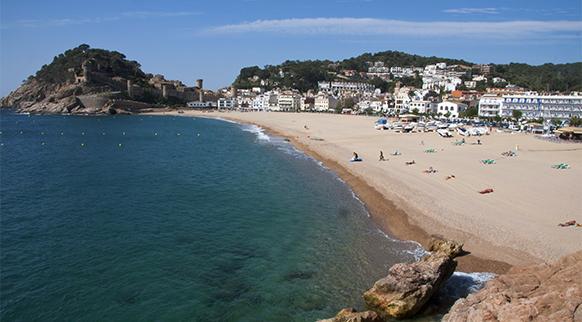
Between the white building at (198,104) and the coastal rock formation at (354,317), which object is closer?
the coastal rock formation at (354,317)

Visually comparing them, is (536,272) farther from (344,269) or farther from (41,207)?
(41,207)

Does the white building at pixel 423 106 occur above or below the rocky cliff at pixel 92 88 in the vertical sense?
below

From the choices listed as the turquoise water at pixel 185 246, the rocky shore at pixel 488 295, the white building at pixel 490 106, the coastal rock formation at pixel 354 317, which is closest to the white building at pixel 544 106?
the white building at pixel 490 106

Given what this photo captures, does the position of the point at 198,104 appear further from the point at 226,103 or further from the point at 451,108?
the point at 451,108

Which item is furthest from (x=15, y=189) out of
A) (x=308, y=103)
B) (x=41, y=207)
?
(x=308, y=103)

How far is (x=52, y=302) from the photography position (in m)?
13.1

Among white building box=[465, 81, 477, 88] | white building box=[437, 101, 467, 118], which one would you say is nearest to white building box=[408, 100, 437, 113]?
white building box=[437, 101, 467, 118]

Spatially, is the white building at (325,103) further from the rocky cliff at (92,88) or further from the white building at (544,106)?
the white building at (544,106)

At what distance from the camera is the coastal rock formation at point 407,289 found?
12165 mm

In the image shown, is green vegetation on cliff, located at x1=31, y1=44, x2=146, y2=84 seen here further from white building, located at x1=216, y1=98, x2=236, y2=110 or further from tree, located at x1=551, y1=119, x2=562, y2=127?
tree, located at x1=551, y1=119, x2=562, y2=127

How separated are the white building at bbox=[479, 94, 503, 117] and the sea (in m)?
68.5

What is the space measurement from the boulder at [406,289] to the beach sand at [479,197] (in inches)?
104

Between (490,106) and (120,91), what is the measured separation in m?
109

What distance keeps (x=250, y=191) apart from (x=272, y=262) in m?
11.4
